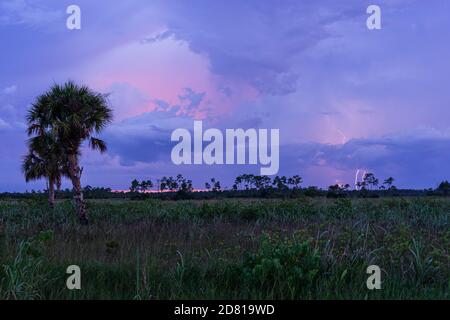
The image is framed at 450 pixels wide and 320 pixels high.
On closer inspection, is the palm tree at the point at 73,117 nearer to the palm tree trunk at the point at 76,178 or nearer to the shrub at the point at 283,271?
the palm tree trunk at the point at 76,178

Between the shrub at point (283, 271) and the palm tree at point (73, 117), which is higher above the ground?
the palm tree at point (73, 117)

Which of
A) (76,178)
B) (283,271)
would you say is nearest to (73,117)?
(76,178)

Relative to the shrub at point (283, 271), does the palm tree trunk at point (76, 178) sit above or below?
above

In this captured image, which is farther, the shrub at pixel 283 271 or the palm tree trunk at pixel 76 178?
the palm tree trunk at pixel 76 178

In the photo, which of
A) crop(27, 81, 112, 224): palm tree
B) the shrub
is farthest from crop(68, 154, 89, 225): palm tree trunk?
the shrub

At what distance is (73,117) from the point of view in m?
19.5

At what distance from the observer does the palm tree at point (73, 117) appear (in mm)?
19484

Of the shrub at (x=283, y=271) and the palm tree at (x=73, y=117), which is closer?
the shrub at (x=283, y=271)

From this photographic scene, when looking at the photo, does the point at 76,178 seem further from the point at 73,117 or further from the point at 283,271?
the point at 283,271

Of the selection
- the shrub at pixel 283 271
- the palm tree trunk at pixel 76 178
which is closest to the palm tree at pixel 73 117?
the palm tree trunk at pixel 76 178

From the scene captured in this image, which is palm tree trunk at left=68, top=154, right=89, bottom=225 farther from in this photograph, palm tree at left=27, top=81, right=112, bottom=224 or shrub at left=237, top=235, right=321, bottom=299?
shrub at left=237, top=235, right=321, bottom=299
